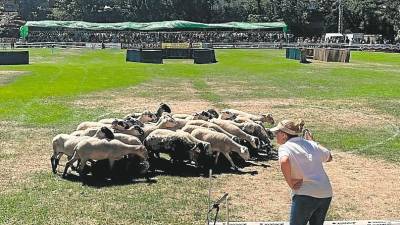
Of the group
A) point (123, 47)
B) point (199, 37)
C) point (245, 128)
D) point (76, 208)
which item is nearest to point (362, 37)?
point (199, 37)

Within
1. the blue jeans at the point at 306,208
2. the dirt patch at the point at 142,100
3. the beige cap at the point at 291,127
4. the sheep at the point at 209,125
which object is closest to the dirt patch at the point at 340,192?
the sheep at the point at 209,125

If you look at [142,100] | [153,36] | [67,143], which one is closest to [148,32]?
[153,36]

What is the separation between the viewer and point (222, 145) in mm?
16734

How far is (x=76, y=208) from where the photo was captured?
13.1 meters

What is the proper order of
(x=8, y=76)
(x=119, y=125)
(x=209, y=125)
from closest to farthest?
(x=119, y=125), (x=209, y=125), (x=8, y=76)

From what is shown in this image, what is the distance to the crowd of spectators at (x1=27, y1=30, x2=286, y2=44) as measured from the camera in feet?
384

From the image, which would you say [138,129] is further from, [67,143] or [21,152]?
[21,152]

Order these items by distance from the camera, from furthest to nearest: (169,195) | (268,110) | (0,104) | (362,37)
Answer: (362,37) → (0,104) → (268,110) → (169,195)

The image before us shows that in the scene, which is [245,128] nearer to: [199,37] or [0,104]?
[0,104]

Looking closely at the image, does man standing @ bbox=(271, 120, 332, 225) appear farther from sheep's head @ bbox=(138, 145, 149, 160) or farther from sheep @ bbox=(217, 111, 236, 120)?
sheep @ bbox=(217, 111, 236, 120)

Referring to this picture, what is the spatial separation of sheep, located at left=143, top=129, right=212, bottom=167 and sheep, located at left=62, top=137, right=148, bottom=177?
2.76ft

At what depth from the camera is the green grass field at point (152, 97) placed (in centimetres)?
1306

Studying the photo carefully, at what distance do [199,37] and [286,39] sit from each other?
16246mm

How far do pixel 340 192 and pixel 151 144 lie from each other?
16.3 feet
